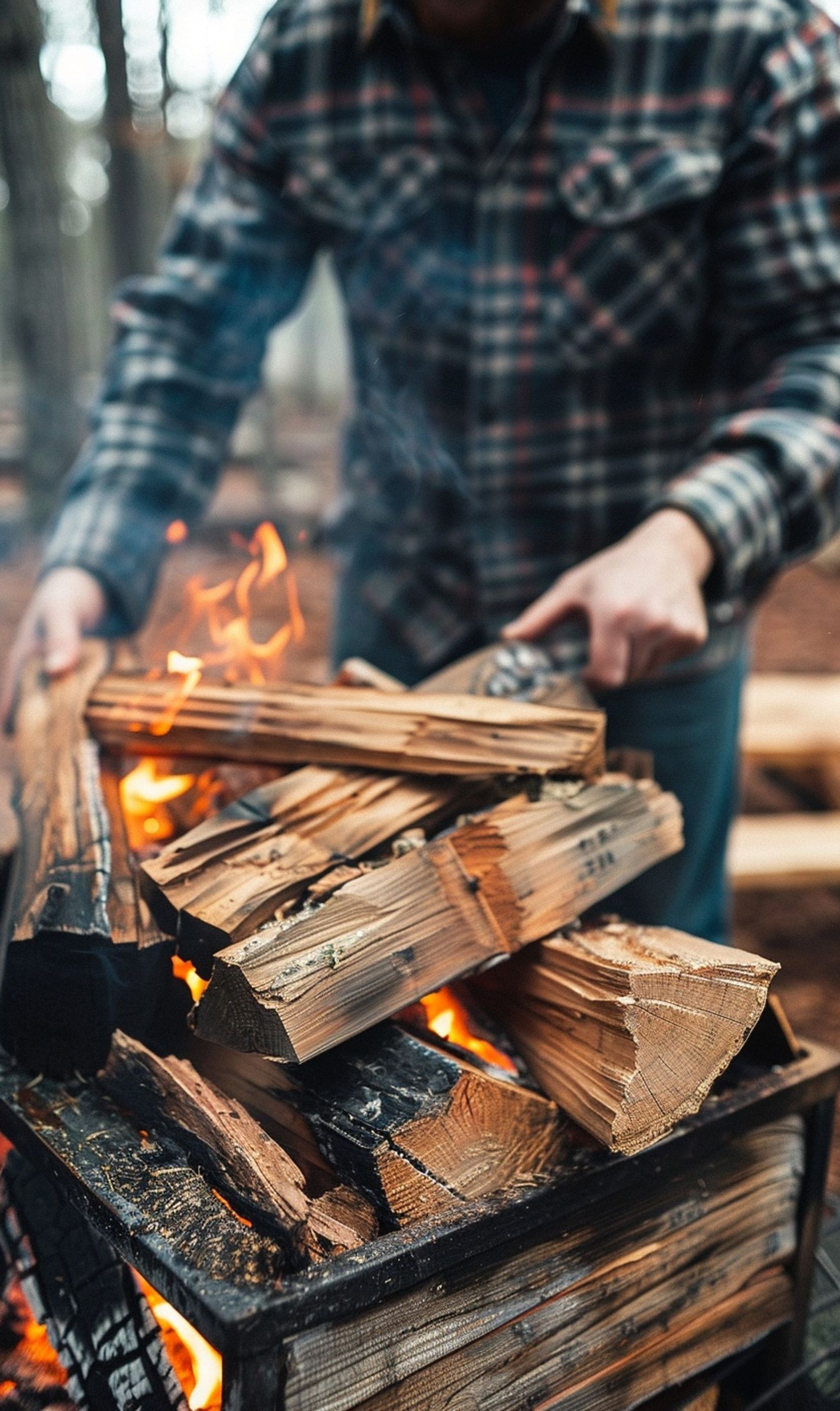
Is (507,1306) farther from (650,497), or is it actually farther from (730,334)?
(730,334)

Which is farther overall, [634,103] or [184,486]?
[184,486]

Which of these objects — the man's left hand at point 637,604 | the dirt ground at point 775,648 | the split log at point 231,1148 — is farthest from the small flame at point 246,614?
the split log at point 231,1148

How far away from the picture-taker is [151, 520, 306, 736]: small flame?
190 cm

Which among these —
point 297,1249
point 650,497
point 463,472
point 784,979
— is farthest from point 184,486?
point 784,979

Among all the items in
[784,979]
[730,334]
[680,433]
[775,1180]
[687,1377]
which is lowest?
[784,979]

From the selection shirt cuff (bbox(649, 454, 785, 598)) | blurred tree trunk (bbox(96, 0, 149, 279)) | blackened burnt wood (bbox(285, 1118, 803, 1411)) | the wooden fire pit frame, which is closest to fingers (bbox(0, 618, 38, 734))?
the wooden fire pit frame

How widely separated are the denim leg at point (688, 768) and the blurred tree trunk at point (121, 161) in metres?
7.64

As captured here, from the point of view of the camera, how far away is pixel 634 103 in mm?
2055

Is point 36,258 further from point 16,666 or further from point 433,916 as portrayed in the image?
point 433,916

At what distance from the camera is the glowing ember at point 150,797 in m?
1.64

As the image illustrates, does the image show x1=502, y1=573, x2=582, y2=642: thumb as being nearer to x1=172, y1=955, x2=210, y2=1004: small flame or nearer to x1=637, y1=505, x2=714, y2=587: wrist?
x1=637, y1=505, x2=714, y2=587: wrist

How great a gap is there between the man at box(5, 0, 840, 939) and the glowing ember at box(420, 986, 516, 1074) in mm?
723

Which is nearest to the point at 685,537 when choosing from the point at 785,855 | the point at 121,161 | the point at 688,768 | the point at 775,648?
the point at 688,768

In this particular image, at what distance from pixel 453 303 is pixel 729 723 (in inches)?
42.5
